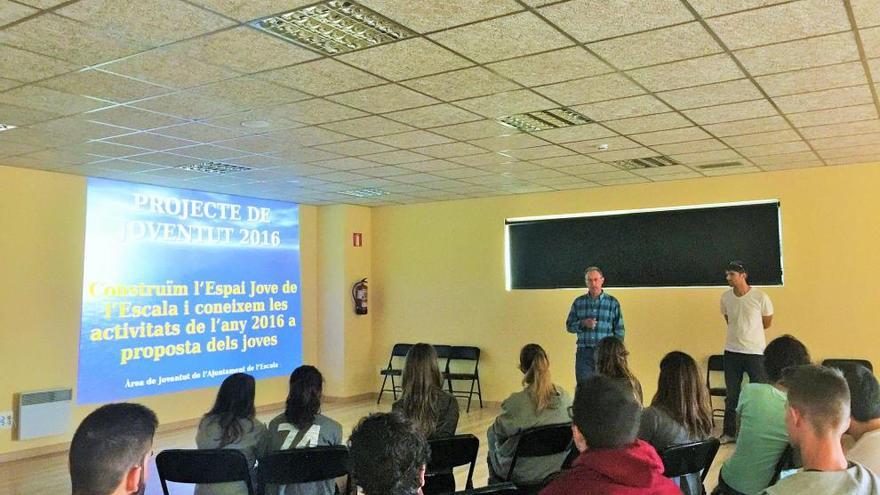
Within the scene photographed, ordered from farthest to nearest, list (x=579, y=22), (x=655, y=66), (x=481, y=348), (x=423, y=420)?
1. (x=481, y=348)
2. (x=655, y=66)
3. (x=423, y=420)
4. (x=579, y=22)

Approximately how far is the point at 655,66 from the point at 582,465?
265 centimetres

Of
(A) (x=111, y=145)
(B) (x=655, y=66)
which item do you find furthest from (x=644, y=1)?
(A) (x=111, y=145)

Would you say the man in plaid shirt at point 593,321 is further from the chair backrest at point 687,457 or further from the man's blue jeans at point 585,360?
the chair backrest at point 687,457

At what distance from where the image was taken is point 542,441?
3385 mm

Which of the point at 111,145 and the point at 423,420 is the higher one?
the point at 111,145

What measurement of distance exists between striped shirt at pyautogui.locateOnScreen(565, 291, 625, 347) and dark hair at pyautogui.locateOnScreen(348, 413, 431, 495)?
185 inches

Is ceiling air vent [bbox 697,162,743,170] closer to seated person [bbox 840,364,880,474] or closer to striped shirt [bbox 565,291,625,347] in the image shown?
striped shirt [bbox 565,291,625,347]

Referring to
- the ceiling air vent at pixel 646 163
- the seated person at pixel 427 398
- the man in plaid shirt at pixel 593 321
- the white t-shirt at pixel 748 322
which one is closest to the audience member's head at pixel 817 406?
the seated person at pixel 427 398

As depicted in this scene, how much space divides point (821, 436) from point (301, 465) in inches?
81.3

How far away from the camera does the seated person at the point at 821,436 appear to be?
5.24ft

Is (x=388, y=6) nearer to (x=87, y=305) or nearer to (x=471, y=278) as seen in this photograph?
(x=87, y=305)

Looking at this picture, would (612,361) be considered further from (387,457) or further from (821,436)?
(387,457)

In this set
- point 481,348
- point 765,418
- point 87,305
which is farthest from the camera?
point 481,348

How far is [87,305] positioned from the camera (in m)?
6.88
